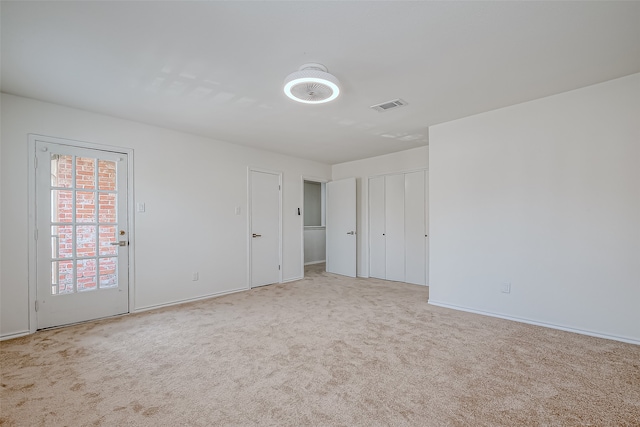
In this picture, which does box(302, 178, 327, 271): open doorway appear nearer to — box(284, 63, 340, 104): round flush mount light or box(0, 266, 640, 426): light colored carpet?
box(0, 266, 640, 426): light colored carpet

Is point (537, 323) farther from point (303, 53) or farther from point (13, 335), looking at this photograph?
point (13, 335)

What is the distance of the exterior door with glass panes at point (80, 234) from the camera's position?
10.1ft

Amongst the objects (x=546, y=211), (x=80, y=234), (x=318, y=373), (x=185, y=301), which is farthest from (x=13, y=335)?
(x=546, y=211)

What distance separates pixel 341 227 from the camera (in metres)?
6.04

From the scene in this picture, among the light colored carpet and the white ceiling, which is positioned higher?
the white ceiling

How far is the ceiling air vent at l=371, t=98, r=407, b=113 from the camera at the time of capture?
3.06 m

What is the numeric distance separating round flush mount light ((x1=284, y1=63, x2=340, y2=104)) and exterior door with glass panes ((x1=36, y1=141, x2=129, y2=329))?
261 centimetres

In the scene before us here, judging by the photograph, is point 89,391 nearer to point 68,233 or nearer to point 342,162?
point 68,233

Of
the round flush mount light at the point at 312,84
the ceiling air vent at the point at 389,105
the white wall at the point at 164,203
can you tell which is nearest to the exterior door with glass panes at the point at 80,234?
the white wall at the point at 164,203

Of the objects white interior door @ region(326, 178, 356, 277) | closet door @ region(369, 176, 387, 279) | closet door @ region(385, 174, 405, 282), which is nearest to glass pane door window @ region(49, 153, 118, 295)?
white interior door @ region(326, 178, 356, 277)

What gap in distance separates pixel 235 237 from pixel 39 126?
2.65m

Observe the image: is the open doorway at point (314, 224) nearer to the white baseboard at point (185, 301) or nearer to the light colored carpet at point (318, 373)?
the white baseboard at point (185, 301)

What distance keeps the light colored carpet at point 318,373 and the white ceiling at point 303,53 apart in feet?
8.01

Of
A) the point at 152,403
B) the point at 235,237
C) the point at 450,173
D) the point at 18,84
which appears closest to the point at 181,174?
the point at 235,237
